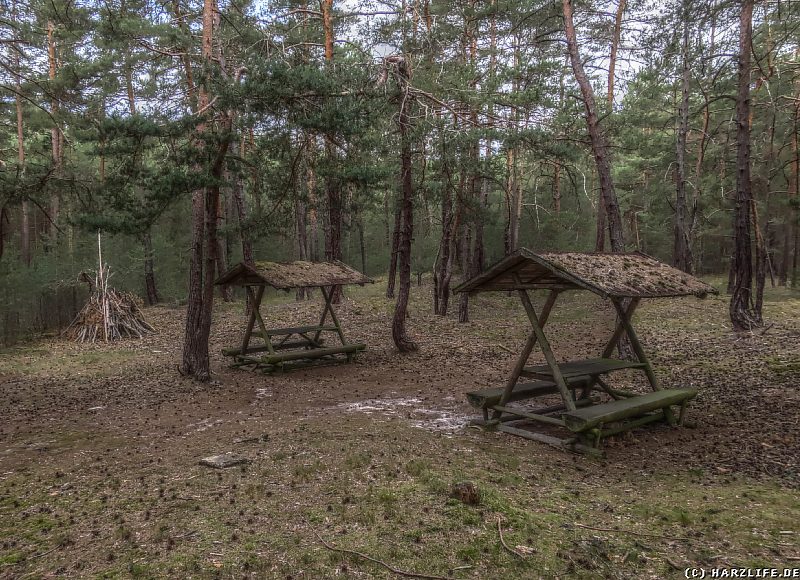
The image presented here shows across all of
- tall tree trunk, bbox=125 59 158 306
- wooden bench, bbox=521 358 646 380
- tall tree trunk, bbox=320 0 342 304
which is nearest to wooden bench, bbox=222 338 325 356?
tall tree trunk, bbox=320 0 342 304

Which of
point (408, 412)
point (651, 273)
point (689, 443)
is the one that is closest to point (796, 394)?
point (689, 443)

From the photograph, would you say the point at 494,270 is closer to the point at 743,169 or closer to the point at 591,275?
the point at 591,275

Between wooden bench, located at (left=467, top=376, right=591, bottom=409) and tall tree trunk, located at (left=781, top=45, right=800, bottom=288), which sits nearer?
wooden bench, located at (left=467, top=376, right=591, bottom=409)

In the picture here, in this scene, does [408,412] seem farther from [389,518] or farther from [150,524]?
[150,524]

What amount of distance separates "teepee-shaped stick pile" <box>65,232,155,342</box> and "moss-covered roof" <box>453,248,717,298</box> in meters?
13.4

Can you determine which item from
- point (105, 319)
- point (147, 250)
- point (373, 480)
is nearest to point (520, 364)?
point (373, 480)

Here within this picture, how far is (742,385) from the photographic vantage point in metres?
8.70

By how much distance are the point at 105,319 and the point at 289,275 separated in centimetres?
852

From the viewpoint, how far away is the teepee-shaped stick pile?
16.3 meters

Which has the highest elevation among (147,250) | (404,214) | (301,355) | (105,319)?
(404,214)

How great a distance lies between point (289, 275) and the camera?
11.4 meters

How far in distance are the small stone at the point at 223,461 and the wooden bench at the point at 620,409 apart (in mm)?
3760

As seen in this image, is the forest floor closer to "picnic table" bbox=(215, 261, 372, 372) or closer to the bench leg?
the bench leg

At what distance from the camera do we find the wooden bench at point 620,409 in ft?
19.8
